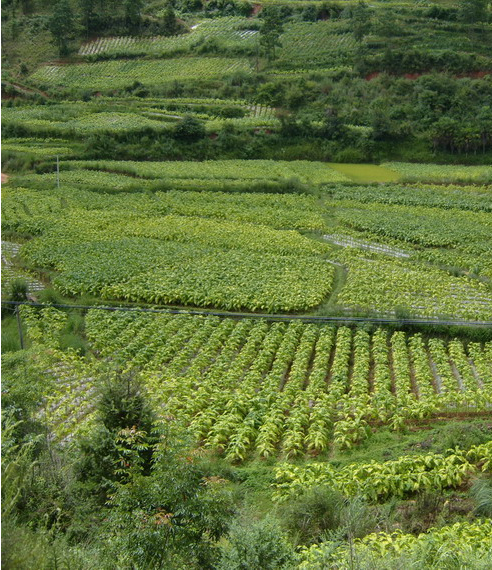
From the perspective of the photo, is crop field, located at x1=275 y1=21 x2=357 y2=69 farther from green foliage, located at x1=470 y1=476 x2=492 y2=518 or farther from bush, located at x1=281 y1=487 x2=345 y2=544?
bush, located at x1=281 y1=487 x2=345 y2=544

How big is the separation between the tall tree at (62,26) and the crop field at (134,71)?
316 cm

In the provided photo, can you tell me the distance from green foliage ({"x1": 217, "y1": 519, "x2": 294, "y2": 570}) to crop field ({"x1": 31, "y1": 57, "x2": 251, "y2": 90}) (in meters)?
57.3

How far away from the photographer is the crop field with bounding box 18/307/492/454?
→ 15234mm

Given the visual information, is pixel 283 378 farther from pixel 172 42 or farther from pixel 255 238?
pixel 172 42

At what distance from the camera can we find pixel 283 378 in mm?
18359

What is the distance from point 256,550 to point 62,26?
67669mm

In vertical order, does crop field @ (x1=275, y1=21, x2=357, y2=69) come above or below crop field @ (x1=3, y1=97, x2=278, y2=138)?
above

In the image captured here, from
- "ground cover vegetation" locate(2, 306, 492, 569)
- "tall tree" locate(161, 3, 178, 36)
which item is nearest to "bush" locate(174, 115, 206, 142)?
"ground cover vegetation" locate(2, 306, 492, 569)

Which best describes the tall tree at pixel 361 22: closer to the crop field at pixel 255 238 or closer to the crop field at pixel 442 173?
the crop field at pixel 442 173

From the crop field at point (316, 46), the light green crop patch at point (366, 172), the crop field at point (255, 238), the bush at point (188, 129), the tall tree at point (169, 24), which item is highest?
the tall tree at point (169, 24)

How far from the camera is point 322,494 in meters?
11.9

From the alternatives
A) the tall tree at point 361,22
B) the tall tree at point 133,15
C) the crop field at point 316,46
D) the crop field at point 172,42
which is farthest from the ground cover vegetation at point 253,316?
the tall tree at point 133,15

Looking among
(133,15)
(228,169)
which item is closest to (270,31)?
(133,15)

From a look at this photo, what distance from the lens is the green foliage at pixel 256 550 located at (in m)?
8.86
